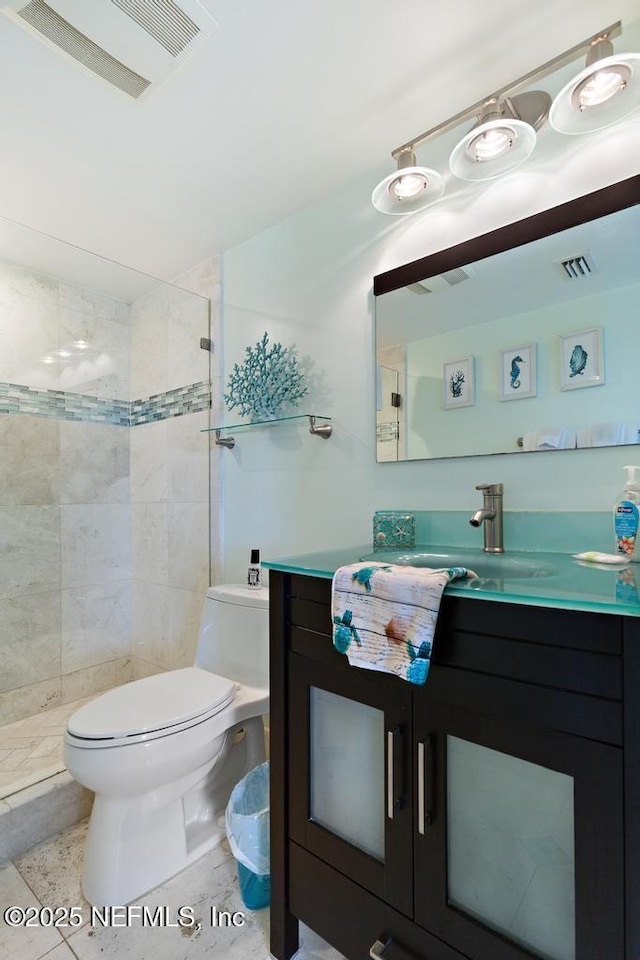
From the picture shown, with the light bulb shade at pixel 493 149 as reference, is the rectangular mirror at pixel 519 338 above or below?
below

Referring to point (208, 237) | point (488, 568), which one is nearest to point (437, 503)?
point (488, 568)

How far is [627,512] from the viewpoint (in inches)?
41.3

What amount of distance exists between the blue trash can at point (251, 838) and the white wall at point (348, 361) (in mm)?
778

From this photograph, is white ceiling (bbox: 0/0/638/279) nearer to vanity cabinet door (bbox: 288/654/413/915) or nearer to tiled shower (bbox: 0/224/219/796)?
tiled shower (bbox: 0/224/219/796)

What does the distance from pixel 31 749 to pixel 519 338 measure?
226 cm

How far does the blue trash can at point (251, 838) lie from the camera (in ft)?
3.94

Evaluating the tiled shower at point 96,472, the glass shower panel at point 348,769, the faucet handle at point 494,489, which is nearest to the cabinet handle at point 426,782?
the glass shower panel at point 348,769

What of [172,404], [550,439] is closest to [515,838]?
[550,439]

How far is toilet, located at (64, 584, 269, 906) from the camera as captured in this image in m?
1.25

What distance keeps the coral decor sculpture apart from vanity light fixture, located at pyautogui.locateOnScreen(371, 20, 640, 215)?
24.6 inches

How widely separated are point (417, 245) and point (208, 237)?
99 cm

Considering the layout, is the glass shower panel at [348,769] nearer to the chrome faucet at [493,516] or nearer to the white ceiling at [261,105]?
the chrome faucet at [493,516]

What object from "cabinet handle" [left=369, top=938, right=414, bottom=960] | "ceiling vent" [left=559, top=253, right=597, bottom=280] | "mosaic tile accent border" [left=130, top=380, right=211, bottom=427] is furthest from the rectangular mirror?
"cabinet handle" [left=369, top=938, right=414, bottom=960]

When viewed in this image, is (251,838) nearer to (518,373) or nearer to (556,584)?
(556,584)
